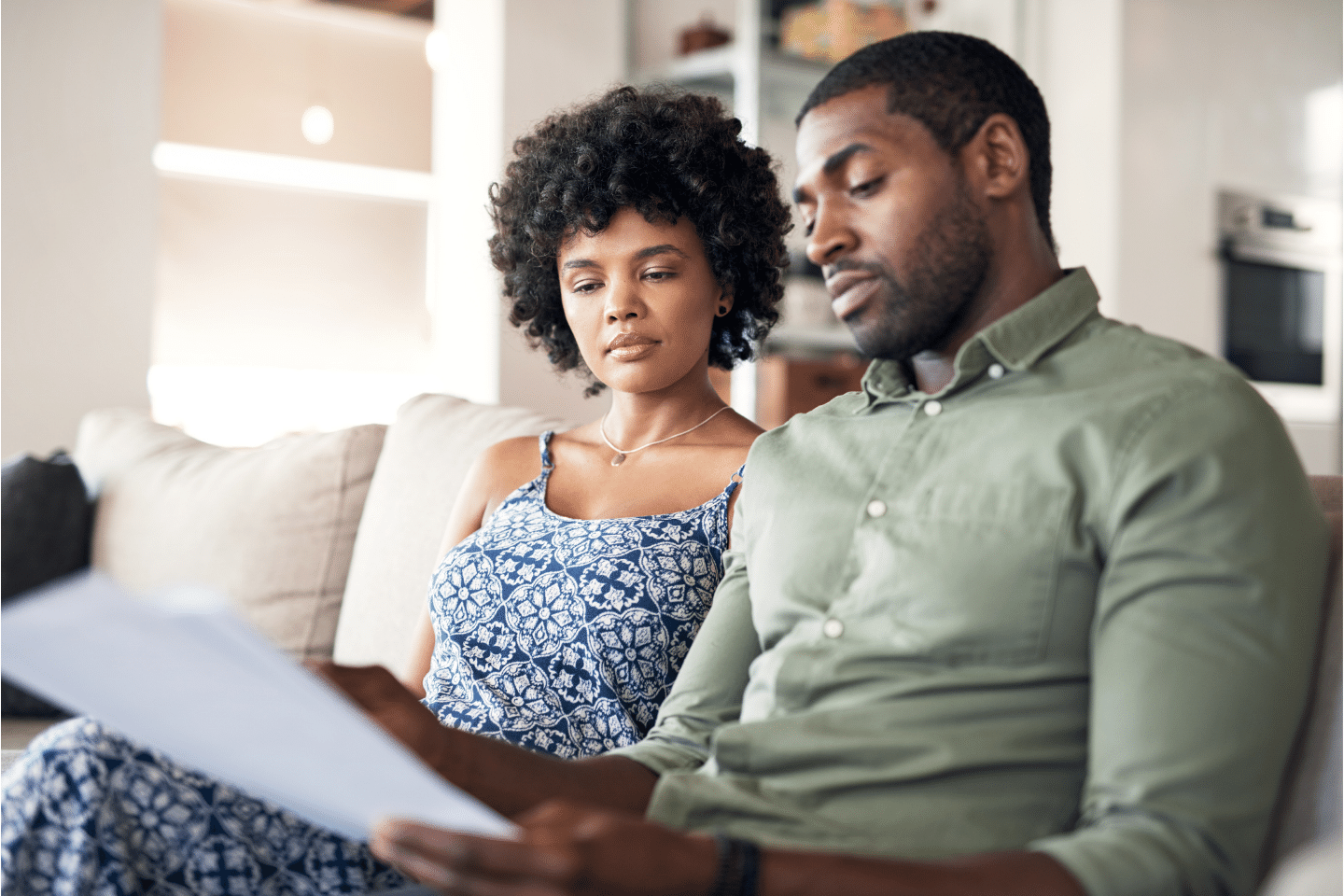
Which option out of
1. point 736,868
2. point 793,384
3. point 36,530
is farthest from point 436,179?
point 736,868

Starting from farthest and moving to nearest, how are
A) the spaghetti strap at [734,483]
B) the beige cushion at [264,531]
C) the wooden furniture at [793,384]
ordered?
the wooden furniture at [793,384] < the beige cushion at [264,531] < the spaghetti strap at [734,483]

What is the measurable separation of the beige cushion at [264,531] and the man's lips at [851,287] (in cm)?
134

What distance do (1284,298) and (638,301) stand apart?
3791 mm

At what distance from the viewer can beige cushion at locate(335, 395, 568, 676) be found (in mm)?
1893

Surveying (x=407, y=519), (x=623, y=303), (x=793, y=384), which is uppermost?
(x=623, y=303)

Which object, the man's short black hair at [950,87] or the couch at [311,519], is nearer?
the man's short black hair at [950,87]

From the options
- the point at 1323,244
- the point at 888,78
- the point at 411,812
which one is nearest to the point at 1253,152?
the point at 1323,244

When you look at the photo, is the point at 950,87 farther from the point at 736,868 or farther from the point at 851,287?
the point at 736,868

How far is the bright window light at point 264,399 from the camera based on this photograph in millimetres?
3926

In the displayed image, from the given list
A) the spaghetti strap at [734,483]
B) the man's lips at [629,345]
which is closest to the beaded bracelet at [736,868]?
the spaghetti strap at [734,483]

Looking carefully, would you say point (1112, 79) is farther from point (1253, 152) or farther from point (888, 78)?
point (888, 78)

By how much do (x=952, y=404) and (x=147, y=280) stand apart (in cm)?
267

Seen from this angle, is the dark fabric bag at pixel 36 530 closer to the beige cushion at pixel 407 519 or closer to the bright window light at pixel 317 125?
the beige cushion at pixel 407 519

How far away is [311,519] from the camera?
2141 mm
